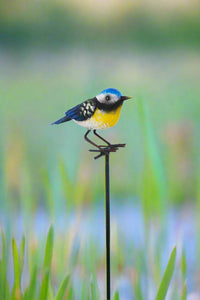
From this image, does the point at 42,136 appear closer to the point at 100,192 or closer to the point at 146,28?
the point at 100,192

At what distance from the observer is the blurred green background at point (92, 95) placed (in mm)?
1573

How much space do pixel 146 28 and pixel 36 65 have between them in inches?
18.1

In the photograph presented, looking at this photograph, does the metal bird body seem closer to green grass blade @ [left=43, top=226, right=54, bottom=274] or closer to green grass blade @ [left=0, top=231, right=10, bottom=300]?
green grass blade @ [left=43, top=226, right=54, bottom=274]

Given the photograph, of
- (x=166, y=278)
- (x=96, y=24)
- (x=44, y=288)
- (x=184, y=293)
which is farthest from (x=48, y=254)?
(x=96, y=24)

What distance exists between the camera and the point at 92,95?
161 centimetres

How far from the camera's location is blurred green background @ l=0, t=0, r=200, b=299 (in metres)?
1.57

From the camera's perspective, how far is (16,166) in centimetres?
163

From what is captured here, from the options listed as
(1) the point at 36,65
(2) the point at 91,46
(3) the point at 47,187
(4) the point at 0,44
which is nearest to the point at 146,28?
(2) the point at 91,46

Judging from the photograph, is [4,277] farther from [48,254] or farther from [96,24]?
[96,24]

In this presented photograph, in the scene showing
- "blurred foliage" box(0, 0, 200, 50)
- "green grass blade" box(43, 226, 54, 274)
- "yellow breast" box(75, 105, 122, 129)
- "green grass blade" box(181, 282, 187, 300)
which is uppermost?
"blurred foliage" box(0, 0, 200, 50)

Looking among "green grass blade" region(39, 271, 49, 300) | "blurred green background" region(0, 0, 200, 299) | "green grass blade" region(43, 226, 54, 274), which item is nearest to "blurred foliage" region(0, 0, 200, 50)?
"blurred green background" region(0, 0, 200, 299)

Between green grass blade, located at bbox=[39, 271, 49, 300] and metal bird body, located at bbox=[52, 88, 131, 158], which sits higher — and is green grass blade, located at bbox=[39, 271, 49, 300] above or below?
below

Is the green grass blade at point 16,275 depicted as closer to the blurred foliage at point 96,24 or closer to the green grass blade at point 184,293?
the green grass blade at point 184,293

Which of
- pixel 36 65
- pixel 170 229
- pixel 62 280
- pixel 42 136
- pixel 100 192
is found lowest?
pixel 62 280
